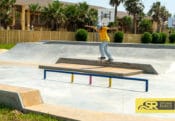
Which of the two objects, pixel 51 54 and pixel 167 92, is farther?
pixel 51 54

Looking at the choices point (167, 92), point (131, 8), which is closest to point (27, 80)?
point (167, 92)

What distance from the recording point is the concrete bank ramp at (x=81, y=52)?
18797 millimetres

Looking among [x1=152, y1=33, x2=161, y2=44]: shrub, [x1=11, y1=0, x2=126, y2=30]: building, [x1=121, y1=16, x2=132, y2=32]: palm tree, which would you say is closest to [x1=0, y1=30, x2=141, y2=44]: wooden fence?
[x1=152, y1=33, x2=161, y2=44]: shrub

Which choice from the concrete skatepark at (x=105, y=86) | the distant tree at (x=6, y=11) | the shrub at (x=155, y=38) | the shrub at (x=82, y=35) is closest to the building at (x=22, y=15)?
the distant tree at (x=6, y=11)

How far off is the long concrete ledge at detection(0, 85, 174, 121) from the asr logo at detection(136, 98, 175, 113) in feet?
0.61

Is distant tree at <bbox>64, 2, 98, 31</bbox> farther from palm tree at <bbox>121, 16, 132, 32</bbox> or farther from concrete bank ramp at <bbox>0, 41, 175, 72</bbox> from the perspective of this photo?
concrete bank ramp at <bbox>0, 41, 175, 72</bbox>

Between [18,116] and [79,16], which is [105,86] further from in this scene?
[79,16]

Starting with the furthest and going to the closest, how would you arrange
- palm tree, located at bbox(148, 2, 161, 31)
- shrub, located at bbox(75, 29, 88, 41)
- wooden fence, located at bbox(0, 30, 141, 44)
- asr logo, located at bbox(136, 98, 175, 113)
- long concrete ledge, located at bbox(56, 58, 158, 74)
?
palm tree, located at bbox(148, 2, 161, 31), shrub, located at bbox(75, 29, 88, 41), wooden fence, located at bbox(0, 30, 141, 44), long concrete ledge, located at bbox(56, 58, 158, 74), asr logo, located at bbox(136, 98, 175, 113)

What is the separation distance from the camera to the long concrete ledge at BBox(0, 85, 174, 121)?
603cm

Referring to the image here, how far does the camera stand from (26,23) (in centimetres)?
5581

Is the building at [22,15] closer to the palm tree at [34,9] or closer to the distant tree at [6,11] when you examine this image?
the palm tree at [34,9]

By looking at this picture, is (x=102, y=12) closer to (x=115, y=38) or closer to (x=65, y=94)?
(x=115, y=38)

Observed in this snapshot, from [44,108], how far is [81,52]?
15.0m

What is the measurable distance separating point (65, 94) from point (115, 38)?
38.1 metres
